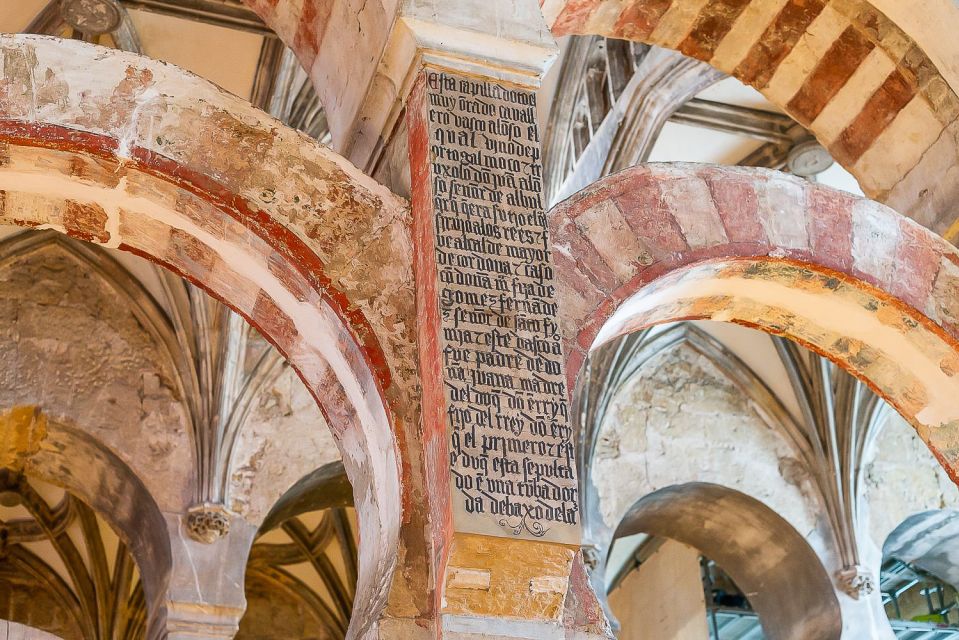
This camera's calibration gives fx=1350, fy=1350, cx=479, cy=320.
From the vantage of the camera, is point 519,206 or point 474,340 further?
point 519,206

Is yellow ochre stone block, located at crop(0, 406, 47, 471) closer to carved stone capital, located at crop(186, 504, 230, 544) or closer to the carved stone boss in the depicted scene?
carved stone capital, located at crop(186, 504, 230, 544)

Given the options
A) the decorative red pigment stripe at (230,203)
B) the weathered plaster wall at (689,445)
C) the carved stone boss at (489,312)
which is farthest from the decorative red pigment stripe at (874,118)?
the weathered plaster wall at (689,445)

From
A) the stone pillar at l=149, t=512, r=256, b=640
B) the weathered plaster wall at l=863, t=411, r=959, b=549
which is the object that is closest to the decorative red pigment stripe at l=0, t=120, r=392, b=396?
the stone pillar at l=149, t=512, r=256, b=640

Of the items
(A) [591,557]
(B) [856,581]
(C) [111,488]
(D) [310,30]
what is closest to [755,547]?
(B) [856,581]

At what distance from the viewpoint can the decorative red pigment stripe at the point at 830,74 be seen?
659 cm

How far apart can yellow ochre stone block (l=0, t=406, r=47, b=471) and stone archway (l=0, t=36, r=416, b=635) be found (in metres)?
4.53

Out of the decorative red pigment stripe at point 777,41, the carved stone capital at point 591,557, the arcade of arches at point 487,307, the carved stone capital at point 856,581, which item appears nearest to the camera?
the arcade of arches at point 487,307

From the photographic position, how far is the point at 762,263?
5277mm

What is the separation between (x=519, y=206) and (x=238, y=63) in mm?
5179

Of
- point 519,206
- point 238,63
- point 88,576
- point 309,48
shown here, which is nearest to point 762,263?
point 519,206

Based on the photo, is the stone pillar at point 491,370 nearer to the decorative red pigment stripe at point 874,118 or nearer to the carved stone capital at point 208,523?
the decorative red pigment stripe at point 874,118

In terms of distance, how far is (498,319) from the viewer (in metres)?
4.22

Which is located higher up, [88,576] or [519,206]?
[88,576]

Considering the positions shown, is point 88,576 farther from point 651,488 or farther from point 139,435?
point 651,488
